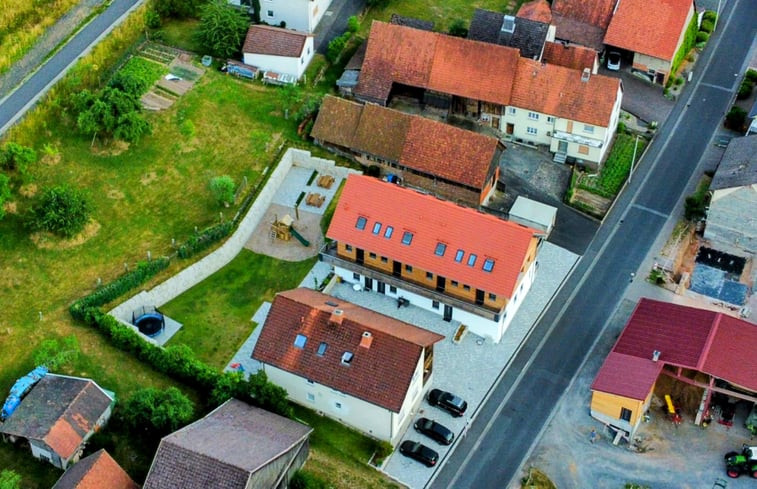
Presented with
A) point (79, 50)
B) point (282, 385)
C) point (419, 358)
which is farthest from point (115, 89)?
point (419, 358)

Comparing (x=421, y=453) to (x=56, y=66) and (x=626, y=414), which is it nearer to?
(x=626, y=414)

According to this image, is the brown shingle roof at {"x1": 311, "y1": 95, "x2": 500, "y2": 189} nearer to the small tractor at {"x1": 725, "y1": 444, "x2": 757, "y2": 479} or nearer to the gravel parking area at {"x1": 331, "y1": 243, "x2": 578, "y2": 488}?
the gravel parking area at {"x1": 331, "y1": 243, "x2": 578, "y2": 488}

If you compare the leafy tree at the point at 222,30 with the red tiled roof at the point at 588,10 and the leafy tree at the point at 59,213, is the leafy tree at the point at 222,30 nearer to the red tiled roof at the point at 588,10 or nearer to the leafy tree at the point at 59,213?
the leafy tree at the point at 59,213

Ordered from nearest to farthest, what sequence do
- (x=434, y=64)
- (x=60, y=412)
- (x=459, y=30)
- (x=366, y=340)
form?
(x=60, y=412) < (x=366, y=340) < (x=434, y=64) < (x=459, y=30)

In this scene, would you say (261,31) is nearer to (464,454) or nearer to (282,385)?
(282,385)

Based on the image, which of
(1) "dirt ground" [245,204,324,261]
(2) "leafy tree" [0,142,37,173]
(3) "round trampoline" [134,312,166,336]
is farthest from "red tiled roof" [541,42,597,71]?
(2) "leafy tree" [0,142,37,173]

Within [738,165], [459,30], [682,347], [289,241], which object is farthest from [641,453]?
[459,30]
